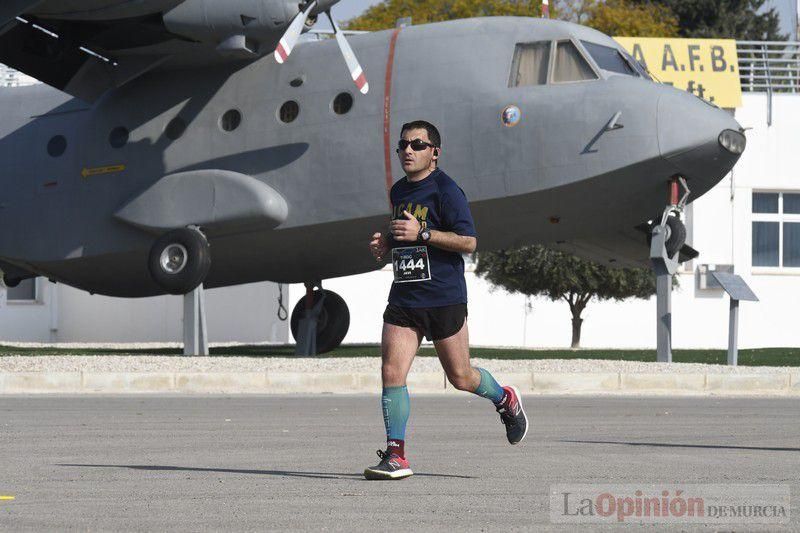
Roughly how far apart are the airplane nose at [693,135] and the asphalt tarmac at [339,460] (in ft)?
13.6

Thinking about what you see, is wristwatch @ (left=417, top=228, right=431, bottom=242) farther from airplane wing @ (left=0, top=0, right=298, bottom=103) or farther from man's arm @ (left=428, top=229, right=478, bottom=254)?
airplane wing @ (left=0, top=0, right=298, bottom=103)

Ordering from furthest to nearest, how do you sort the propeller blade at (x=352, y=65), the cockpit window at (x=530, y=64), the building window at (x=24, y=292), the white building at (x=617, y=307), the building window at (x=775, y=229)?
the building window at (x=775, y=229) < the white building at (x=617, y=307) < the building window at (x=24, y=292) < the propeller blade at (x=352, y=65) < the cockpit window at (x=530, y=64)

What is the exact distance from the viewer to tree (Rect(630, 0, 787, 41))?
6394cm

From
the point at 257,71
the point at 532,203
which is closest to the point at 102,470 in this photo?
the point at 532,203

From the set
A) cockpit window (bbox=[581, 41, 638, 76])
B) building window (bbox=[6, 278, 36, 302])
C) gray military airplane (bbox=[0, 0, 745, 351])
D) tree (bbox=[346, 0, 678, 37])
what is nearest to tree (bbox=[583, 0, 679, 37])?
tree (bbox=[346, 0, 678, 37])

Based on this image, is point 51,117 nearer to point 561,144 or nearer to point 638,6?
point 561,144

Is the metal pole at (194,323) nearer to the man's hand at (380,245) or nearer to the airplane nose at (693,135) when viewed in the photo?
the airplane nose at (693,135)

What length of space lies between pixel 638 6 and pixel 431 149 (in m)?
56.5

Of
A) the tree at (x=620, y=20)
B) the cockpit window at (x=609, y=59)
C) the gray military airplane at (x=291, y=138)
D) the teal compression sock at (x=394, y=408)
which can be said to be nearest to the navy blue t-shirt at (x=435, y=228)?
the teal compression sock at (x=394, y=408)

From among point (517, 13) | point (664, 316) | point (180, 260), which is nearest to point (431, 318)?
point (664, 316)

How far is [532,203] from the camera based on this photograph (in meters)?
17.6

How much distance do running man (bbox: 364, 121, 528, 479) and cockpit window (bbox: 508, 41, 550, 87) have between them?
10514 mm

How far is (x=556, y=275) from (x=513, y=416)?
25887 mm

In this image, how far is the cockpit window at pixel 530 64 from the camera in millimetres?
17578
